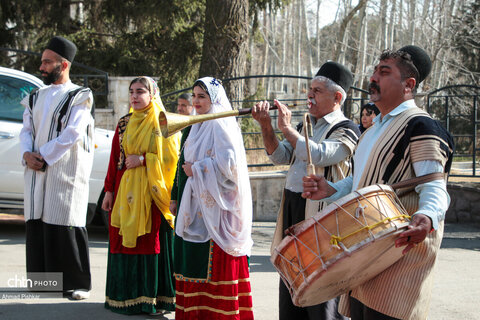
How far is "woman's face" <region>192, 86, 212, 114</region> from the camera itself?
4.44 meters

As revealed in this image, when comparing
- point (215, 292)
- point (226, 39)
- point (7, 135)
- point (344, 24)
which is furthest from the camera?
point (344, 24)

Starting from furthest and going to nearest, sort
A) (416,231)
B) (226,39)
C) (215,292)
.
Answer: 1. (226,39)
2. (215,292)
3. (416,231)

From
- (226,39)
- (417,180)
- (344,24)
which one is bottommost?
(417,180)

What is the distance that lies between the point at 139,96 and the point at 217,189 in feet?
4.19

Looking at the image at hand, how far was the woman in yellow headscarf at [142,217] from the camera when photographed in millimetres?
4973

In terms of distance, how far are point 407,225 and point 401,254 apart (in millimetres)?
203

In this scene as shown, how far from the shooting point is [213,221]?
4359mm

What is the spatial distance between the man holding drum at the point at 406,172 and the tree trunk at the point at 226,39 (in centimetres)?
738

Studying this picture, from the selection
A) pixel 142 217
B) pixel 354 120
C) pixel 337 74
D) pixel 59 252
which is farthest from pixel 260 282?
pixel 354 120

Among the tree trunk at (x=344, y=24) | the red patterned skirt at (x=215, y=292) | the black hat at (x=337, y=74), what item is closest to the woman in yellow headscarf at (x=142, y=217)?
the red patterned skirt at (x=215, y=292)

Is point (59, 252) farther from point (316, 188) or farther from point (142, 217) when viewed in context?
point (316, 188)

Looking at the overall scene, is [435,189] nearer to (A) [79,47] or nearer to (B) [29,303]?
(B) [29,303]

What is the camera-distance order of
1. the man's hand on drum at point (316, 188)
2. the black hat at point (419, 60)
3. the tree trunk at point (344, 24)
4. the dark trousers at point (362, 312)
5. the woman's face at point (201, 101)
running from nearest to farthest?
the dark trousers at point (362, 312) < the black hat at point (419, 60) < the man's hand on drum at point (316, 188) < the woman's face at point (201, 101) < the tree trunk at point (344, 24)

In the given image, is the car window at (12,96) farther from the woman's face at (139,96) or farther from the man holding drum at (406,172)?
the man holding drum at (406,172)
